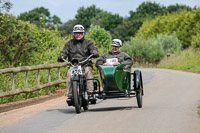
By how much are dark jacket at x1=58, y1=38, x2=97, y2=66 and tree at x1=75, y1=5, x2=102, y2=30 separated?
134m

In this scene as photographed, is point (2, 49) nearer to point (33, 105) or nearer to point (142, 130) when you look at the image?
point (33, 105)

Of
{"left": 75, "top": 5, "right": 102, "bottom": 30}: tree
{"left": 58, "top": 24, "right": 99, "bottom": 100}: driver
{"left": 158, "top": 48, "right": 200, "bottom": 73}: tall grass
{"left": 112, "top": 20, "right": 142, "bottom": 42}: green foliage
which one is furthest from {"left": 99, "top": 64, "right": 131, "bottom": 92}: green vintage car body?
{"left": 75, "top": 5, "right": 102, "bottom": 30}: tree

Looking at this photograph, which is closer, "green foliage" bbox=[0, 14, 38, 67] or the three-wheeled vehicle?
the three-wheeled vehicle

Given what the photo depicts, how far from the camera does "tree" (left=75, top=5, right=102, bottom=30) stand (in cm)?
14618

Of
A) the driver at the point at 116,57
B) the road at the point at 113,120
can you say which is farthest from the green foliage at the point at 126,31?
the driver at the point at 116,57

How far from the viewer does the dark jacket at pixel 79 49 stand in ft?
37.8

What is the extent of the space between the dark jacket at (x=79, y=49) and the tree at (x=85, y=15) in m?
134

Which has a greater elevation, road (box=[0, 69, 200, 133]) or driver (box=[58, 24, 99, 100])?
driver (box=[58, 24, 99, 100])

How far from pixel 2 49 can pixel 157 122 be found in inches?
483

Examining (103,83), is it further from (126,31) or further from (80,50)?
(126,31)

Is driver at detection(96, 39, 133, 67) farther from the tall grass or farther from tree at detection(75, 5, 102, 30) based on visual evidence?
tree at detection(75, 5, 102, 30)

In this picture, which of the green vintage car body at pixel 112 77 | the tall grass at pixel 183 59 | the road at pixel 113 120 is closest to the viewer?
the road at pixel 113 120

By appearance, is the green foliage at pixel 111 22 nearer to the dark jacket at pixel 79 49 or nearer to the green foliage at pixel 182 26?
the green foliage at pixel 182 26

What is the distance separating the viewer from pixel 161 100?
14.5m
